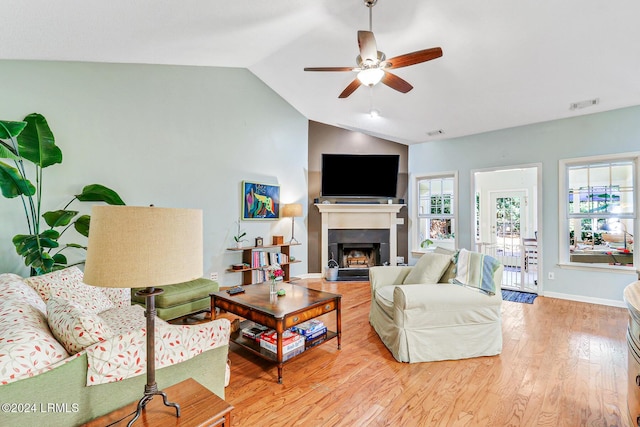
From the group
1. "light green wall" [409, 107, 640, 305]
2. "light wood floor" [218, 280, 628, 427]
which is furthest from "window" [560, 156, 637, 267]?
"light wood floor" [218, 280, 628, 427]

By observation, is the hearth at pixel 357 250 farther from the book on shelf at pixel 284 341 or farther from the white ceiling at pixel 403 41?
the book on shelf at pixel 284 341

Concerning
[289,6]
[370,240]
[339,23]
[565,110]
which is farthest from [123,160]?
[565,110]

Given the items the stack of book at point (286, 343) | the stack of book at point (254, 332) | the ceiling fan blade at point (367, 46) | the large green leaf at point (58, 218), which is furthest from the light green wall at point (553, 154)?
the large green leaf at point (58, 218)

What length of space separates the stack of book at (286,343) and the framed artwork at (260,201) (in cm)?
272

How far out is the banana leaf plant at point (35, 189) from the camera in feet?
8.70

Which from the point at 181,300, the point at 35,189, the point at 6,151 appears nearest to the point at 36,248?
the point at 35,189

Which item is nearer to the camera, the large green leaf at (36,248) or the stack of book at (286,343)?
the stack of book at (286,343)

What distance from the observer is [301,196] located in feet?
19.2

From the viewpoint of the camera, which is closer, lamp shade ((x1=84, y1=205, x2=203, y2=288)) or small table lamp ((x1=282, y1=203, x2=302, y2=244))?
lamp shade ((x1=84, y1=205, x2=203, y2=288))

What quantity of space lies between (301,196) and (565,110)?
433 cm

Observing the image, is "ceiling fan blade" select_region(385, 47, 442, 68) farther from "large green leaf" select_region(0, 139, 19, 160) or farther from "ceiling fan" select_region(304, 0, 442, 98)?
"large green leaf" select_region(0, 139, 19, 160)

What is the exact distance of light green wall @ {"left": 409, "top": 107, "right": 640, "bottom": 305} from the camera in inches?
161

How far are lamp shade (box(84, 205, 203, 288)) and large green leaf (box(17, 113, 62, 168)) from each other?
2.82 m

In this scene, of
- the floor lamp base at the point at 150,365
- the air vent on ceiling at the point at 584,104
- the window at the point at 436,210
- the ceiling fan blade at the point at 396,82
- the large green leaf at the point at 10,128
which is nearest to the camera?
the floor lamp base at the point at 150,365
